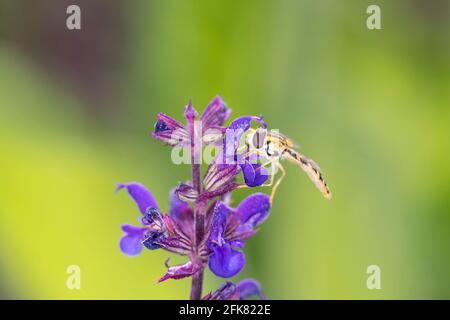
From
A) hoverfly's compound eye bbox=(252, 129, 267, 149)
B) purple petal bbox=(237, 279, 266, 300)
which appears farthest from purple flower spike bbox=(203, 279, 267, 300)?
hoverfly's compound eye bbox=(252, 129, 267, 149)

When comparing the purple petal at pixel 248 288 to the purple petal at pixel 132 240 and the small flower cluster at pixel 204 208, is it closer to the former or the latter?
the small flower cluster at pixel 204 208

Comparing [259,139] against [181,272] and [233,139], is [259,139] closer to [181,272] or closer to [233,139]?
[233,139]

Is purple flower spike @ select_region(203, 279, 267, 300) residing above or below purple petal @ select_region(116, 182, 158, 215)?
below

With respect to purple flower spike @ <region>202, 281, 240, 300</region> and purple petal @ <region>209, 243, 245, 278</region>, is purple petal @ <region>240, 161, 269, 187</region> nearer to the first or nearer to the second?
purple petal @ <region>209, 243, 245, 278</region>

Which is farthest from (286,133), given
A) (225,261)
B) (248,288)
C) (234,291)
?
(225,261)

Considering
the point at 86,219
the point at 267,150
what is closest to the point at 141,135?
the point at 86,219

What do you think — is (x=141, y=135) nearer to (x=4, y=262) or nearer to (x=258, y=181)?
(x=4, y=262)
